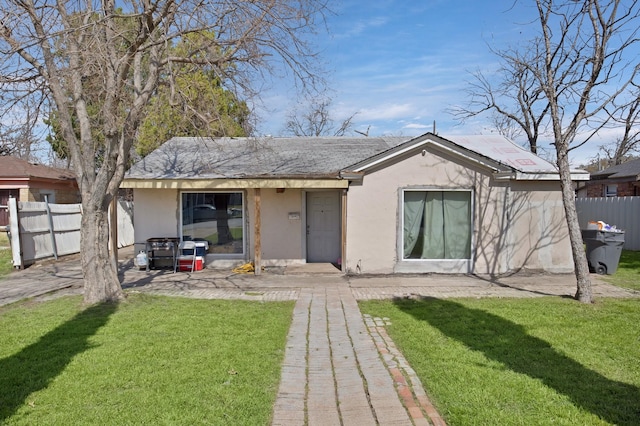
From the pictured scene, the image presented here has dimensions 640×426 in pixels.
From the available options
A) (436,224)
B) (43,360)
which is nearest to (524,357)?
(43,360)

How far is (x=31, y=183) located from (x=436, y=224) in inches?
693

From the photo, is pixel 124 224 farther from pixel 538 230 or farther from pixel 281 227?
pixel 538 230

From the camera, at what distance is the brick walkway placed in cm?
385

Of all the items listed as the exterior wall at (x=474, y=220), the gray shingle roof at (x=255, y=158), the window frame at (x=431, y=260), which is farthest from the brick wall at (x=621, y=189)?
the window frame at (x=431, y=260)

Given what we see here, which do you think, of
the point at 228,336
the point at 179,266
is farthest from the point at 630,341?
the point at 179,266

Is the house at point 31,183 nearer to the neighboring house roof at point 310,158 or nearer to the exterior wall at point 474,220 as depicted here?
the neighboring house roof at point 310,158

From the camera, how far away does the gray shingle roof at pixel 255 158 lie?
11375 millimetres

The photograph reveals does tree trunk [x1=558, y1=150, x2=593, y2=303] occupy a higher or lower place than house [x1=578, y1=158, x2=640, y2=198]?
lower

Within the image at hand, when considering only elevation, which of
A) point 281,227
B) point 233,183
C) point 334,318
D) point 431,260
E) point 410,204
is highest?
point 233,183

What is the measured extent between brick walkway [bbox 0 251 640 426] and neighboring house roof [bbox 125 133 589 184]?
104 inches

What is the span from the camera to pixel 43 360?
495 cm

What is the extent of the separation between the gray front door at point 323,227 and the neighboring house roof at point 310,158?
109 cm

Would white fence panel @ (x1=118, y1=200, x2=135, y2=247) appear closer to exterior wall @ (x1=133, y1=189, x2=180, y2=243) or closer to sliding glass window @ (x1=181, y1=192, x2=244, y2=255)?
exterior wall @ (x1=133, y1=189, x2=180, y2=243)

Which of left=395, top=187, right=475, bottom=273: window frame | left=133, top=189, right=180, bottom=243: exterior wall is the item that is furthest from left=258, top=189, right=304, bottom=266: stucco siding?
left=395, top=187, right=475, bottom=273: window frame
